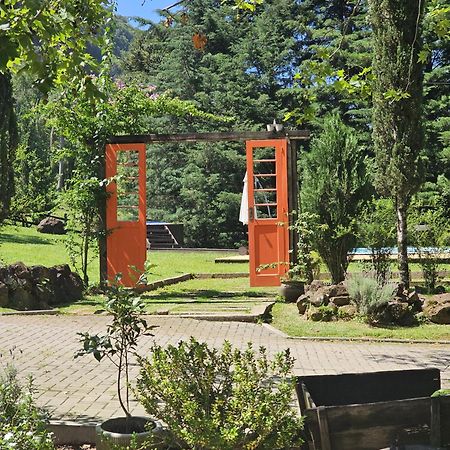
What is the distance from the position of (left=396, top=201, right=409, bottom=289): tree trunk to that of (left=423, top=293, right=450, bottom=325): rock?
1.96 m

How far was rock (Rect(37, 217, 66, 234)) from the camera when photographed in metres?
28.7

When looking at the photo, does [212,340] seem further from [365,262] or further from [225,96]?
[225,96]

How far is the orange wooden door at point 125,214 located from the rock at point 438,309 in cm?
598

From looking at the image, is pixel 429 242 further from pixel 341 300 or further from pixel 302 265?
pixel 341 300

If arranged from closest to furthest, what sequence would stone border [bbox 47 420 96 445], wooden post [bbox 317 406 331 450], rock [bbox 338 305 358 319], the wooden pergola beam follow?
wooden post [bbox 317 406 331 450] < stone border [bbox 47 420 96 445] < rock [bbox 338 305 358 319] < the wooden pergola beam

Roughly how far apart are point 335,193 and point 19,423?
974 centimetres

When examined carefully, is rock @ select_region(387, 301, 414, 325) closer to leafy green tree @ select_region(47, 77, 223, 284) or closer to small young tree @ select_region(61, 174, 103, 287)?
leafy green tree @ select_region(47, 77, 223, 284)

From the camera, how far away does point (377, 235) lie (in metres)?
12.3

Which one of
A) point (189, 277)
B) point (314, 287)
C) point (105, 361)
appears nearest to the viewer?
point (105, 361)

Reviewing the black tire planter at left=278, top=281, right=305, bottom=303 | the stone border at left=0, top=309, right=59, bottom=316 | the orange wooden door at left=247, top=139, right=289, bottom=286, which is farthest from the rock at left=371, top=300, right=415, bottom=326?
the stone border at left=0, top=309, right=59, bottom=316

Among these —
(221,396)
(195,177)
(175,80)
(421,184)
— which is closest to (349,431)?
(221,396)

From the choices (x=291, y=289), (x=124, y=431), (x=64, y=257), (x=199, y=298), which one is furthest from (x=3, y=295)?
(x=64, y=257)

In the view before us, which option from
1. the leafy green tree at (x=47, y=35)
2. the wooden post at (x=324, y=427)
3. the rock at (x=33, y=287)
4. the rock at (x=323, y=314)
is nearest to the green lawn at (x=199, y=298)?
the rock at (x=33, y=287)

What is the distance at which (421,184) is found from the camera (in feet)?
41.4
